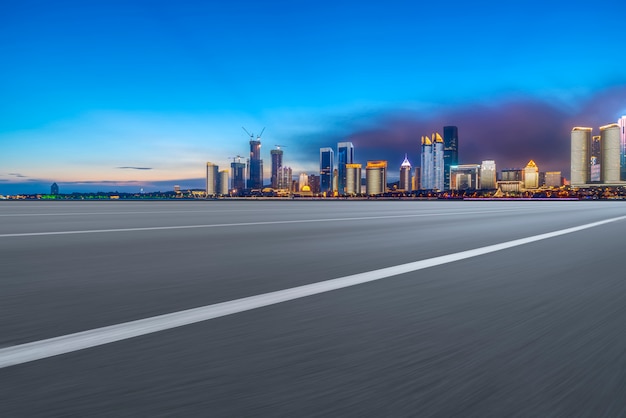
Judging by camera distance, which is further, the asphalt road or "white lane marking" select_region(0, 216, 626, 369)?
"white lane marking" select_region(0, 216, 626, 369)

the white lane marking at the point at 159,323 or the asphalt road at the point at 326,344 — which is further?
the white lane marking at the point at 159,323

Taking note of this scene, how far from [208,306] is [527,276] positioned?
3367mm

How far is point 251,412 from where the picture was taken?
1.81m

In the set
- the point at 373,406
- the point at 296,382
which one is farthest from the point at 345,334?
the point at 373,406

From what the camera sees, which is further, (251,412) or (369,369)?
(369,369)

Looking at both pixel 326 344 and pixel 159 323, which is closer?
pixel 326 344

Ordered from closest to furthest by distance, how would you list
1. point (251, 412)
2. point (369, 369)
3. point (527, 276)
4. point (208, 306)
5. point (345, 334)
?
point (251, 412)
point (369, 369)
point (345, 334)
point (208, 306)
point (527, 276)

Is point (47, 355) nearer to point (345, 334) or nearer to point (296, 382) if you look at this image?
point (296, 382)

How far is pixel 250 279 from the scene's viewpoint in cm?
484

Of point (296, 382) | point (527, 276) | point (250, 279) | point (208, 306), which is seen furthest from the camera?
point (527, 276)

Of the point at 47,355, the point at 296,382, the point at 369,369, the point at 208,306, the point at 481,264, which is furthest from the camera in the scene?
the point at 481,264

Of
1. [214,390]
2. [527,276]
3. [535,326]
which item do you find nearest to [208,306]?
[214,390]

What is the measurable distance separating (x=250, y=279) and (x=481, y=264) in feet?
9.42

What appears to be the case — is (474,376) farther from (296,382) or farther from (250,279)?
Answer: (250,279)
